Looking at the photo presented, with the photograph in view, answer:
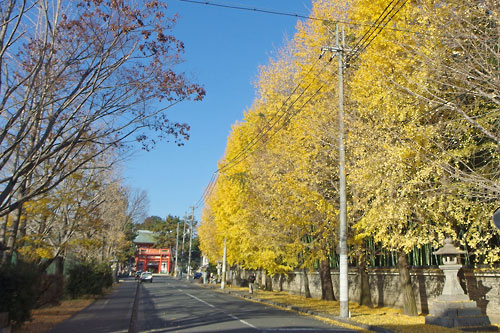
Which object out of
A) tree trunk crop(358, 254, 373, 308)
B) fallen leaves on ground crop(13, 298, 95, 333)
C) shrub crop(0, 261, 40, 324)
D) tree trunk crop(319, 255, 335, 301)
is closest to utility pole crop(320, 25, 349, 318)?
tree trunk crop(358, 254, 373, 308)

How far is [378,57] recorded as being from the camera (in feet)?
42.0

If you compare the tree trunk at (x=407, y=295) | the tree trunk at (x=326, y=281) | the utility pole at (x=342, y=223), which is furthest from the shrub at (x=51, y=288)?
the tree trunk at (x=407, y=295)

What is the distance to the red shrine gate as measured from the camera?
91.1 meters

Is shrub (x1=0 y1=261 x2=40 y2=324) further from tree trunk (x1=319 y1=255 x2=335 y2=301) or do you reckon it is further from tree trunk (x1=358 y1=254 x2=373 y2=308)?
tree trunk (x1=319 y1=255 x2=335 y2=301)

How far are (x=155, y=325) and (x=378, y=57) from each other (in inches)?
433

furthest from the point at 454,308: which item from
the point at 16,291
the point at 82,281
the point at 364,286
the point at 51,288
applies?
the point at 82,281

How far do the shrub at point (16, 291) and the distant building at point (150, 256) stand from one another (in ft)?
273

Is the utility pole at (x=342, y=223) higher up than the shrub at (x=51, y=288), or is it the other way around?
the utility pole at (x=342, y=223)

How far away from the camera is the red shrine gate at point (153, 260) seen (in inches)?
3587

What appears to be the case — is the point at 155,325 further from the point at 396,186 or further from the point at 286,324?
the point at 396,186

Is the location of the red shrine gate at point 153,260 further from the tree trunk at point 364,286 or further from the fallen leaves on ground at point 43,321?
the tree trunk at point 364,286

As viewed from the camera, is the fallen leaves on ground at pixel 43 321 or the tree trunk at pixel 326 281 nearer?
the fallen leaves on ground at pixel 43 321

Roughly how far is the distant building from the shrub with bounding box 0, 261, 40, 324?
83.3 m

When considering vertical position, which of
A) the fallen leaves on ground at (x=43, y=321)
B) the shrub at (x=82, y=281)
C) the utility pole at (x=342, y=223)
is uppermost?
the utility pole at (x=342, y=223)
